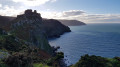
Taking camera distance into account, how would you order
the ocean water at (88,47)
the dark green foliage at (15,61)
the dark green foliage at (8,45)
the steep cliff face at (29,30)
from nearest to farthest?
the dark green foliage at (15,61)
the dark green foliage at (8,45)
the steep cliff face at (29,30)
the ocean water at (88,47)

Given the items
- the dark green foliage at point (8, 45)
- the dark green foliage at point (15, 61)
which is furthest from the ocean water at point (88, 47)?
the dark green foliage at point (15, 61)

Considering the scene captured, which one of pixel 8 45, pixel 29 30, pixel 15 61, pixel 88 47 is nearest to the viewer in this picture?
pixel 15 61

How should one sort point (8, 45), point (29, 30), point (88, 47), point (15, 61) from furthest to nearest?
point (88, 47), point (29, 30), point (8, 45), point (15, 61)

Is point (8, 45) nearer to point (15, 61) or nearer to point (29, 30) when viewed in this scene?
point (15, 61)

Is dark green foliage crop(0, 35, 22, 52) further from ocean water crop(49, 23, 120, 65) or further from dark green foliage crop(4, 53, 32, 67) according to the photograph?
ocean water crop(49, 23, 120, 65)

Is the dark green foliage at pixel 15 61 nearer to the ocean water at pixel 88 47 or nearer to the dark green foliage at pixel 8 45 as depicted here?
the dark green foliage at pixel 8 45

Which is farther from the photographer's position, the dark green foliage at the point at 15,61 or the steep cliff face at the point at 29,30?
the steep cliff face at the point at 29,30

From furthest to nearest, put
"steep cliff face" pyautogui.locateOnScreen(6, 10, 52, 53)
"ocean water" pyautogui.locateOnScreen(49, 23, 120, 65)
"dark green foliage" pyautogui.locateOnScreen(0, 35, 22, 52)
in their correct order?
"ocean water" pyautogui.locateOnScreen(49, 23, 120, 65), "steep cliff face" pyautogui.locateOnScreen(6, 10, 52, 53), "dark green foliage" pyautogui.locateOnScreen(0, 35, 22, 52)

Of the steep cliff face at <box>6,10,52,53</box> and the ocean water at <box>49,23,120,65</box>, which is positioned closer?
the steep cliff face at <box>6,10,52,53</box>

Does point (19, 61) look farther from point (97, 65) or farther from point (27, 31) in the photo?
point (27, 31)

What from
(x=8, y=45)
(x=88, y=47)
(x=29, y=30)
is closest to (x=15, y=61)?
(x=8, y=45)

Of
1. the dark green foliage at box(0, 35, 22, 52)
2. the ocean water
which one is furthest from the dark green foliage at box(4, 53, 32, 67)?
the ocean water

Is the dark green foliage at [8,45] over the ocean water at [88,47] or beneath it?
over
